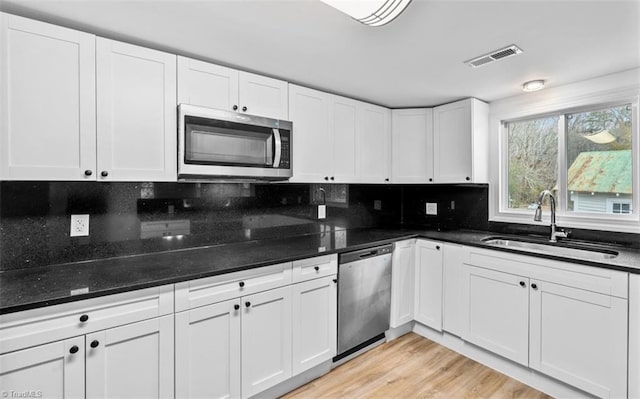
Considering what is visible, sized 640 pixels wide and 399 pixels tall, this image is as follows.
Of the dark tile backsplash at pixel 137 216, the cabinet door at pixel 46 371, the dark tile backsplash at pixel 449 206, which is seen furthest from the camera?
the dark tile backsplash at pixel 449 206

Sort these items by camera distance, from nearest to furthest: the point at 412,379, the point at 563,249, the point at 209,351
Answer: the point at 209,351, the point at 412,379, the point at 563,249

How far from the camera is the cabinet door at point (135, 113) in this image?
5.40ft

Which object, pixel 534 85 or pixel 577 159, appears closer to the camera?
pixel 534 85

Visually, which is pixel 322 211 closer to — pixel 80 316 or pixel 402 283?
pixel 402 283

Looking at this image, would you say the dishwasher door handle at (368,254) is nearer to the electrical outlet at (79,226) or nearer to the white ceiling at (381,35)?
the white ceiling at (381,35)

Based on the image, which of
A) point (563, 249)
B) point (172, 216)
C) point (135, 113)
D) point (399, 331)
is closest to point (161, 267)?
point (172, 216)

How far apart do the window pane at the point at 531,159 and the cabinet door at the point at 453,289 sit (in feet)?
2.89

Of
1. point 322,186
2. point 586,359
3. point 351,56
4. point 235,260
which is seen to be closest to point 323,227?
point 322,186

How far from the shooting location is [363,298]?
241 centimetres

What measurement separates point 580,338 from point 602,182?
1269 millimetres

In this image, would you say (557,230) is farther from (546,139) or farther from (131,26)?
(131,26)

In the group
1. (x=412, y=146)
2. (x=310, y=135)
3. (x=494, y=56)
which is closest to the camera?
(x=494, y=56)

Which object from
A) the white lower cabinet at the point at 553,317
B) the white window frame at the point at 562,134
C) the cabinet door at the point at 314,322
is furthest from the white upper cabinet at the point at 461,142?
the cabinet door at the point at 314,322

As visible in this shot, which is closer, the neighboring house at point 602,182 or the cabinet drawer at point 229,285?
the cabinet drawer at point 229,285
